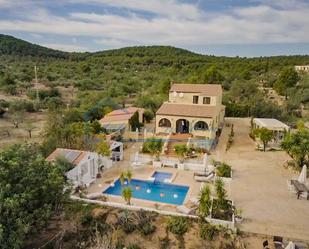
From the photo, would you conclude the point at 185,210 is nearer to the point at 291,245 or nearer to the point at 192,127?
the point at 291,245

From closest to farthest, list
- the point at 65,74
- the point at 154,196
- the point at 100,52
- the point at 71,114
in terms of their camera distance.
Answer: the point at 154,196, the point at 71,114, the point at 65,74, the point at 100,52

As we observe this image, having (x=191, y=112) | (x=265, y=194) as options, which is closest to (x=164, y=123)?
(x=191, y=112)

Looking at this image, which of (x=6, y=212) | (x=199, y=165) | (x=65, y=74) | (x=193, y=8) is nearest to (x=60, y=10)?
(x=193, y=8)

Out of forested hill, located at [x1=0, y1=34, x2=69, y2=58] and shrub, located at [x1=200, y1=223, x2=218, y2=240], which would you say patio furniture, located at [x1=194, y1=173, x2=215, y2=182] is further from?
forested hill, located at [x1=0, y1=34, x2=69, y2=58]

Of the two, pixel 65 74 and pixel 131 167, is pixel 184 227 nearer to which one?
pixel 131 167

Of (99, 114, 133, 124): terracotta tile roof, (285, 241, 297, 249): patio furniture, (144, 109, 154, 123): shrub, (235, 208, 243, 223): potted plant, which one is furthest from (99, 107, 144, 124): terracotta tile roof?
(285, 241, 297, 249): patio furniture
